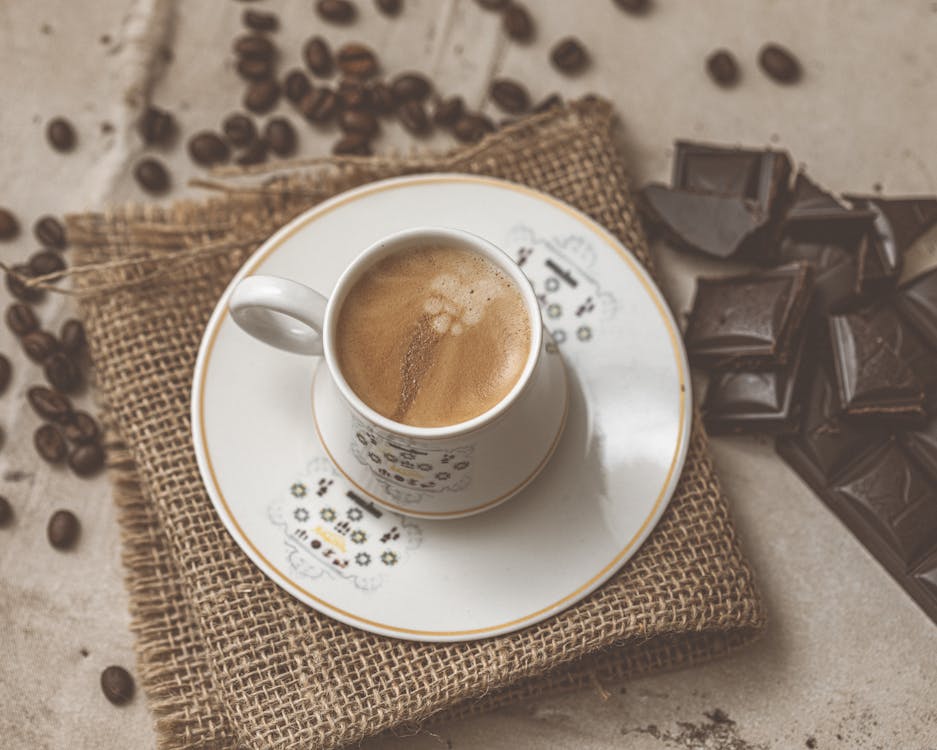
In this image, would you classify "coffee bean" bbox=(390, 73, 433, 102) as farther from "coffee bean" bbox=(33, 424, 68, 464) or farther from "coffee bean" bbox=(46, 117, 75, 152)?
"coffee bean" bbox=(33, 424, 68, 464)

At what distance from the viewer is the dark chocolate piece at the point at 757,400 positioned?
134cm

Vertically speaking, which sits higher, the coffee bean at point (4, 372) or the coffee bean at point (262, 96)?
the coffee bean at point (262, 96)

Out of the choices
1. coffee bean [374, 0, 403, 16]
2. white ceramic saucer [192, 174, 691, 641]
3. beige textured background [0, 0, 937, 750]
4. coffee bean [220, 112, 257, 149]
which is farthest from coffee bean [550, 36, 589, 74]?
coffee bean [220, 112, 257, 149]

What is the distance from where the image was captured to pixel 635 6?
61.4 inches

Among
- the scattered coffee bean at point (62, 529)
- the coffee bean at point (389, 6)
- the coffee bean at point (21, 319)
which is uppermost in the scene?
the coffee bean at point (389, 6)

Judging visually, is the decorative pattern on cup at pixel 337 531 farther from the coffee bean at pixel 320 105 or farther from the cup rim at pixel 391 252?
the coffee bean at pixel 320 105

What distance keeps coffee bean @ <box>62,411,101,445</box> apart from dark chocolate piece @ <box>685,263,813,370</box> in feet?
2.84

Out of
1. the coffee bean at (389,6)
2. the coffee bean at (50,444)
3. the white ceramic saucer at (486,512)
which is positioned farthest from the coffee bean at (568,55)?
the coffee bean at (50,444)

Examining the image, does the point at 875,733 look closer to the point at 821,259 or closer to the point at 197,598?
the point at 821,259

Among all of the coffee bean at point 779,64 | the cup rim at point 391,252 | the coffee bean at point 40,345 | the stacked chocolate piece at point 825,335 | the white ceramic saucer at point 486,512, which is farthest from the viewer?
the coffee bean at point 779,64

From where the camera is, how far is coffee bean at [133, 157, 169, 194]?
1.49 meters

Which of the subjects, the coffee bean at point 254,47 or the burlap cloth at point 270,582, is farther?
the coffee bean at point 254,47

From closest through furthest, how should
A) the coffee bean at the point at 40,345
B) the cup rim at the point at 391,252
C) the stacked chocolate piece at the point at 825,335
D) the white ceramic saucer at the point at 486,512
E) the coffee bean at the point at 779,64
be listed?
the cup rim at the point at 391,252 → the white ceramic saucer at the point at 486,512 → the stacked chocolate piece at the point at 825,335 → the coffee bean at the point at 40,345 → the coffee bean at the point at 779,64

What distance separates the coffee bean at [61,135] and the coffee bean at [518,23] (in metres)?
→ 0.72
